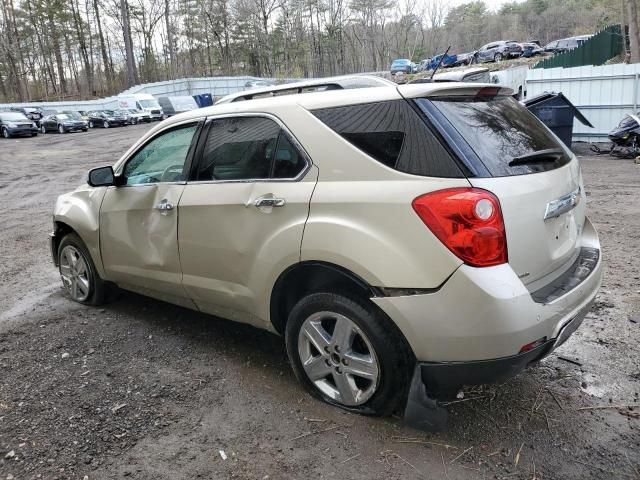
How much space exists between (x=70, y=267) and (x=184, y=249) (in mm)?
1879

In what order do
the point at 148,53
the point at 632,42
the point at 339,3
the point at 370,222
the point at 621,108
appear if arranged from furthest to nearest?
the point at 339,3, the point at 148,53, the point at 632,42, the point at 621,108, the point at 370,222

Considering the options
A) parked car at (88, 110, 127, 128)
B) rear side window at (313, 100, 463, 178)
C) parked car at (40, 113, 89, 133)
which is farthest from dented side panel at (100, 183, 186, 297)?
parked car at (88, 110, 127, 128)

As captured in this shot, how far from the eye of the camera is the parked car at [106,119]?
35688mm

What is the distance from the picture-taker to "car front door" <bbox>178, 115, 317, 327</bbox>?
9.25ft

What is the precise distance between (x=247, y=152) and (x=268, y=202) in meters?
0.45

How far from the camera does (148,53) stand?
66.2 metres

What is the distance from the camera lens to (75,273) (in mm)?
4645

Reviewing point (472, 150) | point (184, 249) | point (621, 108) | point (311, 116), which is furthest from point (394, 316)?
point (621, 108)

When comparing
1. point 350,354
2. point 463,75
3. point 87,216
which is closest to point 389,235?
point 350,354

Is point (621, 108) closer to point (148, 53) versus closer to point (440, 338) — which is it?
point (440, 338)

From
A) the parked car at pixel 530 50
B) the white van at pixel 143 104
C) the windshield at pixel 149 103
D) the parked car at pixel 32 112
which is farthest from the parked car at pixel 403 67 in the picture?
the parked car at pixel 32 112

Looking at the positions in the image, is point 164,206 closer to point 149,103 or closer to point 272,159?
point 272,159

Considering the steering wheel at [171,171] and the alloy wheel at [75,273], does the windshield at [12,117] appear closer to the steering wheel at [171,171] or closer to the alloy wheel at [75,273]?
the alloy wheel at [75,273]

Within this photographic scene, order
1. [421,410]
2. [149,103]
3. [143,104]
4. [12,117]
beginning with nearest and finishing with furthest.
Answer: [421,410]
[12,117]
[143,104]
[149,103]
